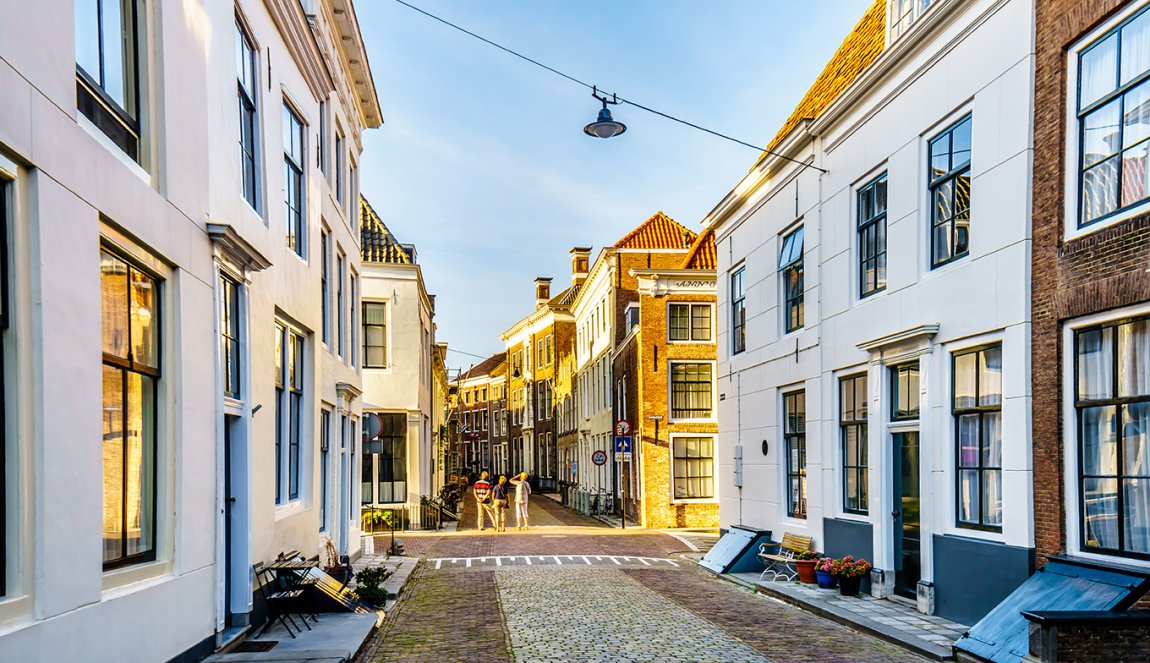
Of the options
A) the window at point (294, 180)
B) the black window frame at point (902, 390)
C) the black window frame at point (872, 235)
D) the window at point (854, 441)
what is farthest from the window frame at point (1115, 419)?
the window at point (294, 180)

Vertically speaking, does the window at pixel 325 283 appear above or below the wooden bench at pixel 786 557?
above

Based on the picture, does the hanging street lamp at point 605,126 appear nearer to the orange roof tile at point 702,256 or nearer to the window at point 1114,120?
the window at point 1114,120

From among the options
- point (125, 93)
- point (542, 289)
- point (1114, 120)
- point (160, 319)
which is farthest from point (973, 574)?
point (542, 289)

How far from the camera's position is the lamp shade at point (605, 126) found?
1327 cm

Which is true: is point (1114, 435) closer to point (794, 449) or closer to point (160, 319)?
point (160, 319)

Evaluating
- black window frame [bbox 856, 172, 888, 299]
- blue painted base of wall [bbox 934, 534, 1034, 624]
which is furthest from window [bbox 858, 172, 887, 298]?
blue painted base of wall [bbox 934, 534, 1034, 624]

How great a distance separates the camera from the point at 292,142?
1299 centimetres

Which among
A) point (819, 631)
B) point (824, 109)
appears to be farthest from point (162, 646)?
point (824, 109)

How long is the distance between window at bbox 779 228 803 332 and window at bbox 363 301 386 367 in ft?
43.6

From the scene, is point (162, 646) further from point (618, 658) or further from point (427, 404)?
point (427, 404)

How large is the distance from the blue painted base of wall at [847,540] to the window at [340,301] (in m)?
8.20

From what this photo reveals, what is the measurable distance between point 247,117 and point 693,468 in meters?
21.3

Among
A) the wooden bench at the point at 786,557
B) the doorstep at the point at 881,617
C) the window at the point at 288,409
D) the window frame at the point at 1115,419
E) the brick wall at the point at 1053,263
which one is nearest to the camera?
the window frame at the point at 1115,419

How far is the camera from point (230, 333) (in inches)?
381
